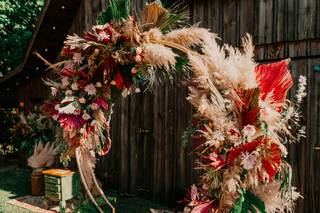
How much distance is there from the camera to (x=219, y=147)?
2.22 metres

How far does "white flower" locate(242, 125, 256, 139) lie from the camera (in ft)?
6.93

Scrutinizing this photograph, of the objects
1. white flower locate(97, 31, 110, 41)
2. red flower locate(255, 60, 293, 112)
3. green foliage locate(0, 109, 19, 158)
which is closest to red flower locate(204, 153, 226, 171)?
red flower locate(255, 60, 293, 112)

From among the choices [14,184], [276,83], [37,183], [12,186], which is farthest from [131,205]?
[276,83]

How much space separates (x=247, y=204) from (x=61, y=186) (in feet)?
16.0

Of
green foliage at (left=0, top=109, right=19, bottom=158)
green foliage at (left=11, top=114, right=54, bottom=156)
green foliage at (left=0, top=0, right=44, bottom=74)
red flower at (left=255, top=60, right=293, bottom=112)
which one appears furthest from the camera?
A: green foliage at (left=0, top=109, right=19, bottom=158)

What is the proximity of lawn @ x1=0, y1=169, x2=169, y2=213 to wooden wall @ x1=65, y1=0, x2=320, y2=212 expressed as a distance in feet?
0.91

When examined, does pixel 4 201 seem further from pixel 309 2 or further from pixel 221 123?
pixel 309 2

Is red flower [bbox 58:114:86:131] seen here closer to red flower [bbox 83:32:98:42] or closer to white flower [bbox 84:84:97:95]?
white flower [bbox 84:84:97:95]

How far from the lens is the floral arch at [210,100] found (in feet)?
6.98

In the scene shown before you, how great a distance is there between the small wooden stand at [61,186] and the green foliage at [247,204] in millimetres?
4794

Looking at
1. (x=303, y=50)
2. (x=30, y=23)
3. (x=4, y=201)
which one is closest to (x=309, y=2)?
(x=303, y=50)

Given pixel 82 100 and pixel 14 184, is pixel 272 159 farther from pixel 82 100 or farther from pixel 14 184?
pixel 14 184

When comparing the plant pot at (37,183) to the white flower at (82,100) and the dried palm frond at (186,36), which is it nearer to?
the white flower at (82,100)

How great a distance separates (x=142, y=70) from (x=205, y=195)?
1207 millimetres
